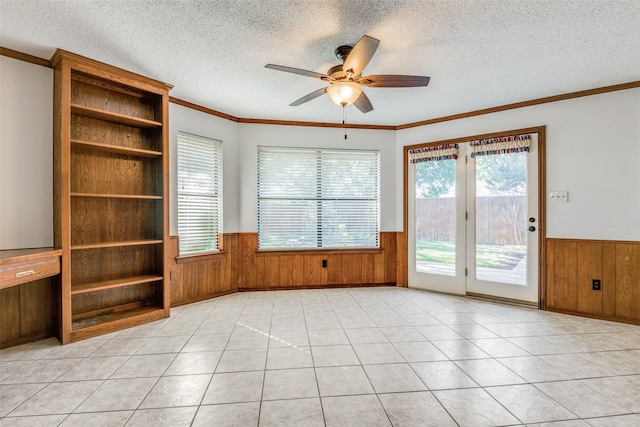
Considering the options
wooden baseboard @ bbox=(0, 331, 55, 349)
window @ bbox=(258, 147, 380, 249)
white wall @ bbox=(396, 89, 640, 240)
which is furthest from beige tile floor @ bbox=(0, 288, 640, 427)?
window @ bbox=(258, 147, 380, 249)

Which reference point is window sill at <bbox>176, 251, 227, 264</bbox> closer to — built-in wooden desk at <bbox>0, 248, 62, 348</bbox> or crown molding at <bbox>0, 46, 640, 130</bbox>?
built-in wooden desk at <bbox>0, 248, 62, 348</bbox>

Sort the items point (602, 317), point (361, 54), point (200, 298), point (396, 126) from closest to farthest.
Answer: point (361, 54) < point (602, 317) < point (200, 298) < point (396, 126)

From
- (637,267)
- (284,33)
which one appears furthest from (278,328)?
(637,267)

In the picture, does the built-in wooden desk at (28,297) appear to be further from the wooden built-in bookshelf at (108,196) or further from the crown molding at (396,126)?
the crown molding at (396,126)

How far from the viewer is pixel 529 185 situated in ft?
12.7

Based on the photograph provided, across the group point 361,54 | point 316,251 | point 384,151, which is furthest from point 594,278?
point 361,54

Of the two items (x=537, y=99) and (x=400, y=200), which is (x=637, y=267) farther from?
(x=400, y=200)

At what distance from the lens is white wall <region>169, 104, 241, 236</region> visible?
385 cm

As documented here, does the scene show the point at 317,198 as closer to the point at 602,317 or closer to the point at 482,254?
the point at 482,254

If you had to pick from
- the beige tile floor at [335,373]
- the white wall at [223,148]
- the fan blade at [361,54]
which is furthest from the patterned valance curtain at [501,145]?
the white wall at [223,148]

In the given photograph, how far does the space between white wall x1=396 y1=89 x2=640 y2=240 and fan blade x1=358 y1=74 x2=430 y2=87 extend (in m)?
2.31

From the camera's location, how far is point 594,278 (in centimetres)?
350

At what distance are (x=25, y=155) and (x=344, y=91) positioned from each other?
2975 millimetres

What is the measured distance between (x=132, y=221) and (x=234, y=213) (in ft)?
4.67
